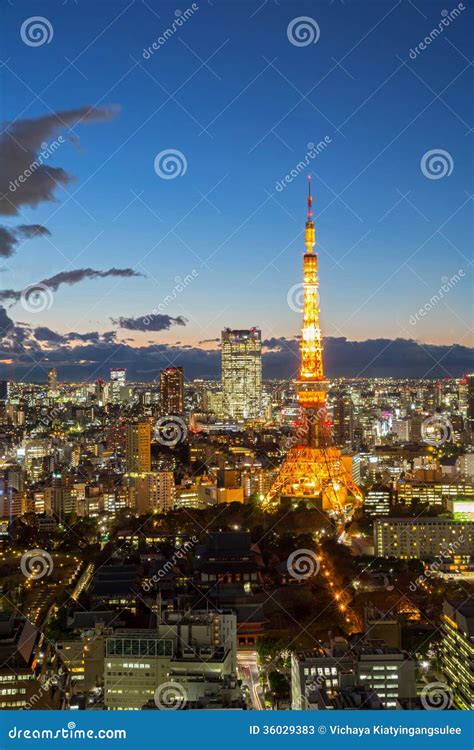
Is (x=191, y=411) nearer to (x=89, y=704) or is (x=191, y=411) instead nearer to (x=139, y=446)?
(x=139, y=446)

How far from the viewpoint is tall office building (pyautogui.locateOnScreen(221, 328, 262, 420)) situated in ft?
54.0

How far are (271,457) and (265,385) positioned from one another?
483 cm

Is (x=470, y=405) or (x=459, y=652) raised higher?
(x=470, y=405)

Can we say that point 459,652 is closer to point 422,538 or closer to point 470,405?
point 422,538

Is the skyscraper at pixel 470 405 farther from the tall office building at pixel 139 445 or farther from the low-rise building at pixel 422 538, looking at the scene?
the tall office building at pixel 139 445

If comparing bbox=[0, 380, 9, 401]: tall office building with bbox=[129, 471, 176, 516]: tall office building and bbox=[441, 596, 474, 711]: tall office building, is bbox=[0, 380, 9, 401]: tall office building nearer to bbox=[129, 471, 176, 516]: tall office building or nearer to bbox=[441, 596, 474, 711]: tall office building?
bbox=[129, 471, 176, 516]: tall office building

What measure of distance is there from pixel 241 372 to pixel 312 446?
693cm

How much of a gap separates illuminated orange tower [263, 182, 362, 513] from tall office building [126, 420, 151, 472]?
9.30 feet

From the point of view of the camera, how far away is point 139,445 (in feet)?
40.4

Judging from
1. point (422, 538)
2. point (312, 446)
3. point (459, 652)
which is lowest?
point (459, 652)

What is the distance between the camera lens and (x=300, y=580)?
657 cm

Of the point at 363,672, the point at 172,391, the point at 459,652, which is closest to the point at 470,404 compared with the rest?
the point at 172,391

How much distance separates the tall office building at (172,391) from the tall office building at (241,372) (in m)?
1.06

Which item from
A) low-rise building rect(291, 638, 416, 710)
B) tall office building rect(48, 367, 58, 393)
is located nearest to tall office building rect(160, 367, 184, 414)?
tall office building rect(48, 367, 58, 393)
